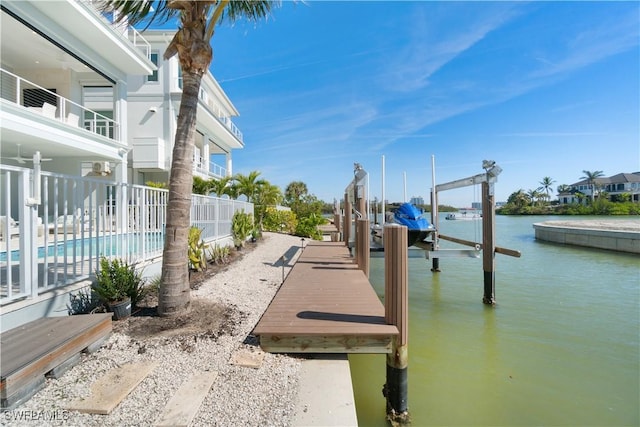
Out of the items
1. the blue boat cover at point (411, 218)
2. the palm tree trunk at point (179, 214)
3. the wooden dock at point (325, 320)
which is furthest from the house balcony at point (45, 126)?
the blue boat cover at point (411, 218)

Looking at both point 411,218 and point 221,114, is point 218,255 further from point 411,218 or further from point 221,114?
point 221,114

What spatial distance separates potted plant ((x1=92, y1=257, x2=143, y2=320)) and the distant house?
82658mm

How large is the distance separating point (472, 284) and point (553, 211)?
6974 centimetres

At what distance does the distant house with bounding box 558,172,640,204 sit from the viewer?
5828 centimetres

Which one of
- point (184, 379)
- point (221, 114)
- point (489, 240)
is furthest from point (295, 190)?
point (184, 379)

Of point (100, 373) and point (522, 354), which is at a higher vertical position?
point (100, 373)

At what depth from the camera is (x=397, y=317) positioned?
3.32 meters

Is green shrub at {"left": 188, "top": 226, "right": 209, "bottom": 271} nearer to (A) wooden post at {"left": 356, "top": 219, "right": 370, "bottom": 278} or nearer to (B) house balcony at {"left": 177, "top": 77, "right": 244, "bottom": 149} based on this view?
(A) wooden post at {"left": 356, "top": 219, "right": 370, "bottom": 278}

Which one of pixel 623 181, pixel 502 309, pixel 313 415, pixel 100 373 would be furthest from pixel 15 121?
pixel 623 181

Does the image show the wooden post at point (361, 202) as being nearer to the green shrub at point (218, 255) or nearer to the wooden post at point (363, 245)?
the wooden post at point (363, 245)

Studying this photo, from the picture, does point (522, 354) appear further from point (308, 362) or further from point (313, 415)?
point (313, 415)

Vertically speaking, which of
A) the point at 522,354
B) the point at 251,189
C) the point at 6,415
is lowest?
the point at 522,354

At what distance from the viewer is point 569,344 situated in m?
5.10

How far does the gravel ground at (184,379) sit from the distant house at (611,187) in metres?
81.8
